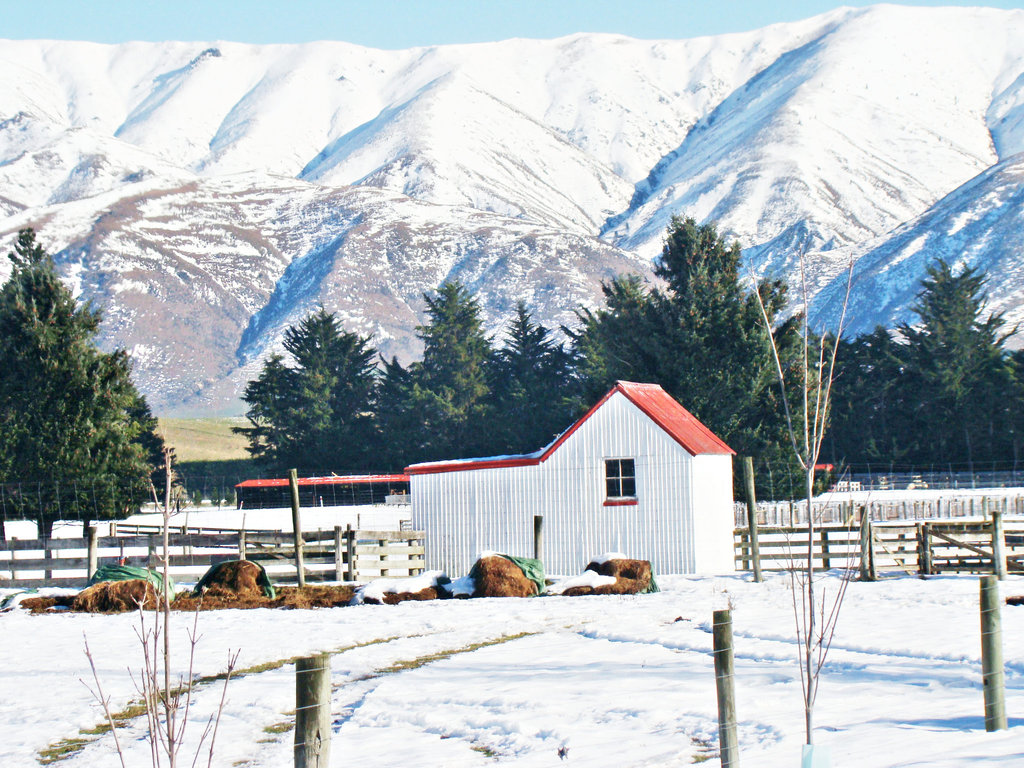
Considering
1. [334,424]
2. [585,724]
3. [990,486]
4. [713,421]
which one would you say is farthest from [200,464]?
[585,724]

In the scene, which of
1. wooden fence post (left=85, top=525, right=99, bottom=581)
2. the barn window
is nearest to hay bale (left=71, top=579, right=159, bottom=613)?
wooden fence post (left=85, top=525, right=99, bottom=581)

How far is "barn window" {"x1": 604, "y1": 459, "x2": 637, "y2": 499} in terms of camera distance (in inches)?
1161

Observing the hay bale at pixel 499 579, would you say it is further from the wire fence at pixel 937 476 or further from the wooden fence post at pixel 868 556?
the wire fence at pixel 937 476

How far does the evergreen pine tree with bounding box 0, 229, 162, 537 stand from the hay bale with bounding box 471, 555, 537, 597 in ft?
71.5

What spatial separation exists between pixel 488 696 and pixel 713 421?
146 feet

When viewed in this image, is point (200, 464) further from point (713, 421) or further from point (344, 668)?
point (344, 668)

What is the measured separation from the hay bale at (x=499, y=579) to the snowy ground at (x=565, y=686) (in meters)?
2.78

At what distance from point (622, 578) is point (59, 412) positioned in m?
26.1

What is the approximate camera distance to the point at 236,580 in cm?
2395

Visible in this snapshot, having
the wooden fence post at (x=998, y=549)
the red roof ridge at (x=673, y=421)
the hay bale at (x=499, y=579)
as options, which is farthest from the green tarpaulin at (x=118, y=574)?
the wooden fence post at (x=998, y=549)

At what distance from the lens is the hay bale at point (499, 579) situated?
23328 millimetres

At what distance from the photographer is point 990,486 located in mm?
66375

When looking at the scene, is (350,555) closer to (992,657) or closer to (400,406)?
(992,657)

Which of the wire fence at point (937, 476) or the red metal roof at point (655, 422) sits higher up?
the red metal roof at point (655, 422)
